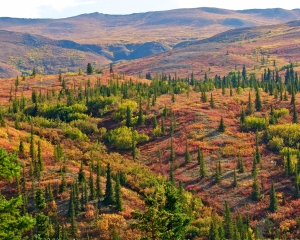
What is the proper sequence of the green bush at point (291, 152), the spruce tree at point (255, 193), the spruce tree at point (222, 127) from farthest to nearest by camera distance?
1. the spruce tree at point (222, 127)
2. the green bush at point (291, 152)
3. the spruce tree at point (255, 193)

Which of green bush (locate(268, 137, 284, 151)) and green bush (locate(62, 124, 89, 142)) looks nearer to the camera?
green bush (locate(268, 137, 284, 151))

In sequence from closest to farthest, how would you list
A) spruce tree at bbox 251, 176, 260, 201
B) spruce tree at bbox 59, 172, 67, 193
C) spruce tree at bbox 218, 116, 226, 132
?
spruce tree at bbox 59, 172, 67, 193 → spruce tree at bbox 251, 176, 260, 201 → spruce tree at bbox 218, 116, 226, 132

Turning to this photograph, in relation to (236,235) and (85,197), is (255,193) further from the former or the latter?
(85,197)

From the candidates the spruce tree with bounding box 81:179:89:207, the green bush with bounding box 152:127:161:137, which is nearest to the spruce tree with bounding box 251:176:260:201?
the spruce tree with bounding box 81:179:89:207

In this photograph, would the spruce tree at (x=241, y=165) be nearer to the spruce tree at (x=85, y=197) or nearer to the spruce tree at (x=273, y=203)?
the spruce tree at (x=273, y=203)

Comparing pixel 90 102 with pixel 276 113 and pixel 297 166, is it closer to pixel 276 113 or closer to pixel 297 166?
pixel 276 113

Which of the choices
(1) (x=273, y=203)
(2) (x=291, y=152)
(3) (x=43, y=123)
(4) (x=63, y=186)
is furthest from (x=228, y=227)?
(3) (x=43, y=123)

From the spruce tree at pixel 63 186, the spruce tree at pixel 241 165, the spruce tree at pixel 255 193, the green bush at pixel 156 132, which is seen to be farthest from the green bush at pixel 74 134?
the spruce tree at pixel 255 193

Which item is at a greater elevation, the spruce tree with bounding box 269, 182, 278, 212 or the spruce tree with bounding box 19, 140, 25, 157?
the spruce tree with bounding box 19, 140, 25, 157

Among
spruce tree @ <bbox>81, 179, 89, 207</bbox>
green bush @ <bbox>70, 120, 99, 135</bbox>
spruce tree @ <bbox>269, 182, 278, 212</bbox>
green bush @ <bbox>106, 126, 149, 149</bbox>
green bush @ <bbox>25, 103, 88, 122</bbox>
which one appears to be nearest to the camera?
spruce tree @ <bbox>81, 179, 89, 207</bbox>

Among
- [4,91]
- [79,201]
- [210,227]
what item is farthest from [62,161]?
[4,91]

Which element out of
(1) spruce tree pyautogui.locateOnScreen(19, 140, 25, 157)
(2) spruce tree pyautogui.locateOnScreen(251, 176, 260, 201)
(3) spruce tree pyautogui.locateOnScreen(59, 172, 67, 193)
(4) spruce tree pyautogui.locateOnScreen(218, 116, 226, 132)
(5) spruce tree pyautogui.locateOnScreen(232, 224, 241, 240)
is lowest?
(2) spruce tree pyautogui.locateOnScreen(251, 176, 260, 201)

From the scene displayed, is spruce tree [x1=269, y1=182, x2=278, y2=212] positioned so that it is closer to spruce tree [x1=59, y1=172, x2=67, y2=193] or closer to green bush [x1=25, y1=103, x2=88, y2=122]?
spruce tree [x1=59, y1=172, x2=67, y2=193]
